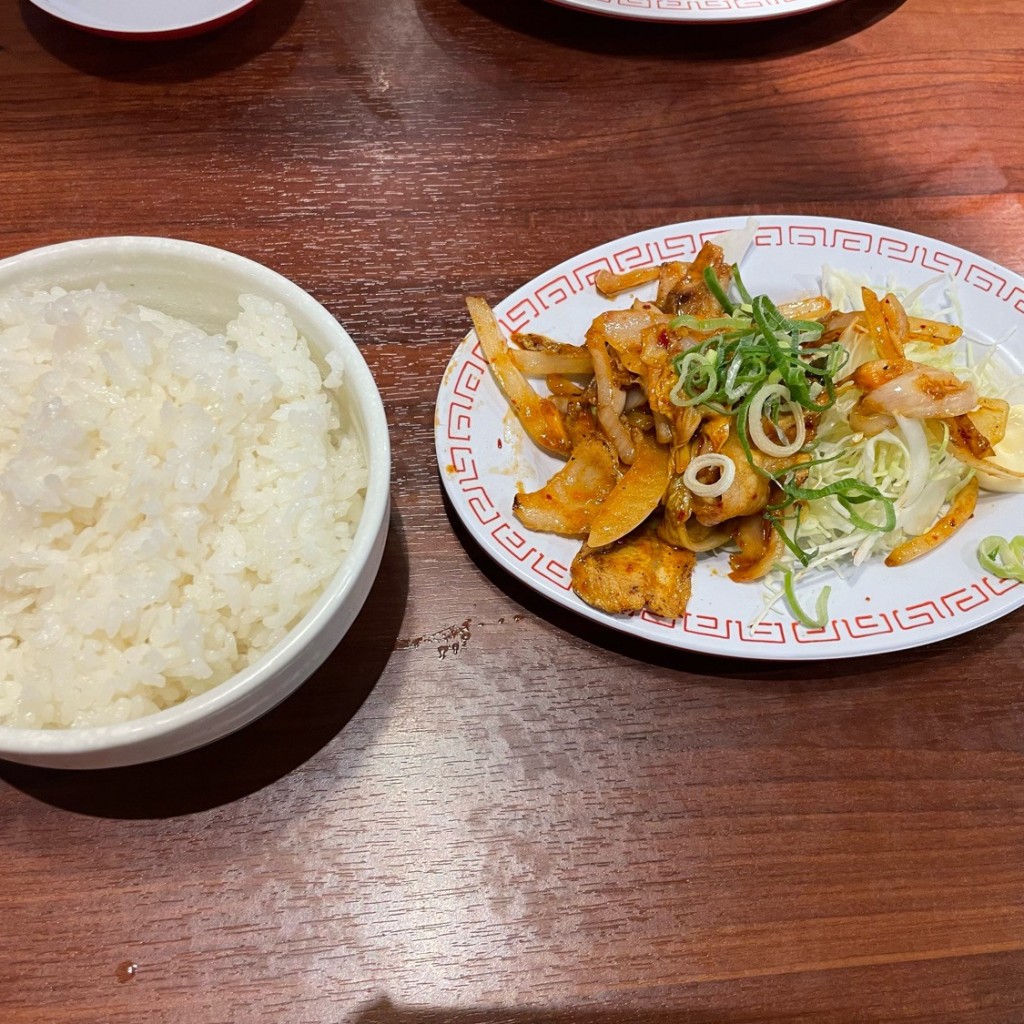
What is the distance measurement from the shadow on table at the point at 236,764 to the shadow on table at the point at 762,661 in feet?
1.08

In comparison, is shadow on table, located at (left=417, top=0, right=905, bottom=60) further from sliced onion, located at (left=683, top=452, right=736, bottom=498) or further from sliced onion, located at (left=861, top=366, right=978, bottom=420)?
sliced onion, located at (left=683, top=452, right=736, bottom=498)

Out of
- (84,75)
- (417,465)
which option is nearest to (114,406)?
(417,465)

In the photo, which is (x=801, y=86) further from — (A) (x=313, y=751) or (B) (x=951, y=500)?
(A) (x=313, y=751)

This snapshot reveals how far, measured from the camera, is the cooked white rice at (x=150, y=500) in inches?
42.1

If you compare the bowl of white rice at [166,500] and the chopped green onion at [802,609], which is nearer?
the bowl of white rice at [166,500]

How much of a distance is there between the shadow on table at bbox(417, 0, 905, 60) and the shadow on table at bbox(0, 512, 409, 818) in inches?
72.3

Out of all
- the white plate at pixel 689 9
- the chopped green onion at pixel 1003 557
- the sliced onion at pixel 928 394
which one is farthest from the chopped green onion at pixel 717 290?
the white plate at pixel 689 9

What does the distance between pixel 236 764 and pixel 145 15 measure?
196 cm

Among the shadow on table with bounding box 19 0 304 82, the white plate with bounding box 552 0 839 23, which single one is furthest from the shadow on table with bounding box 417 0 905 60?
the shadow on table with bounding box 19 0 304 82

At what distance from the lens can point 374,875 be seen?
1307mm

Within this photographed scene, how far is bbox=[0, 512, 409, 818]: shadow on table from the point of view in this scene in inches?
52.4

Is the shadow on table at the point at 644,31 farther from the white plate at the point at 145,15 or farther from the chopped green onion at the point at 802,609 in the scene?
the chopped green onion at the point at 802,609

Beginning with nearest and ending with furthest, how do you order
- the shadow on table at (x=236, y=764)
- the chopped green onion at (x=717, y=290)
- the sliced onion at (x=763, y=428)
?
the shadow on table at (x=236, y=764)
the sliced onion at (x=763, y=428)
the chopped green onion at (x=717, y=290)

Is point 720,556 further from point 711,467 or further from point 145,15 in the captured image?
point 145,15
